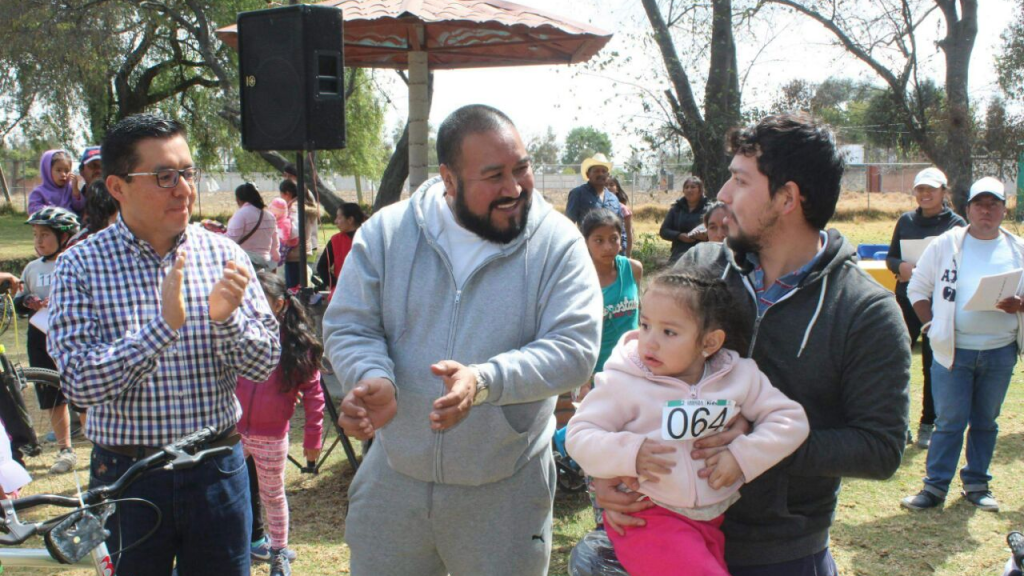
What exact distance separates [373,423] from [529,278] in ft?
2.09

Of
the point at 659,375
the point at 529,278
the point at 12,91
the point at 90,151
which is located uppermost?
the point at 12,91

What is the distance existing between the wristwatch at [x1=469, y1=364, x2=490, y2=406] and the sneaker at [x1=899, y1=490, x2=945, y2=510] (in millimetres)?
4008

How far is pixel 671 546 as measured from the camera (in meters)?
1.87

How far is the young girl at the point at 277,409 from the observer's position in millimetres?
4152

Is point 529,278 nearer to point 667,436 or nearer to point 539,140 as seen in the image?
point 667,436

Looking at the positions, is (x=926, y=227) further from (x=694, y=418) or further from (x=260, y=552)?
(x=694, y=418)

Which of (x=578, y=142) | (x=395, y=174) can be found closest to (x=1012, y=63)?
(x=395, y=174)

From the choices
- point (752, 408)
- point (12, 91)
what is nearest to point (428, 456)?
point (752, 408)

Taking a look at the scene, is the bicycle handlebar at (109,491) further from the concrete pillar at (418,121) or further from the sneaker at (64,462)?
the concrete pillar at (418,121)

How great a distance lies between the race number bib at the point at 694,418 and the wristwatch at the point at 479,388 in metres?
0.48

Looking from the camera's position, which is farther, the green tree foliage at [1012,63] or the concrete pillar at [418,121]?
the green tree foliage at [1012,63]

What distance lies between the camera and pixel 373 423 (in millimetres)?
2109

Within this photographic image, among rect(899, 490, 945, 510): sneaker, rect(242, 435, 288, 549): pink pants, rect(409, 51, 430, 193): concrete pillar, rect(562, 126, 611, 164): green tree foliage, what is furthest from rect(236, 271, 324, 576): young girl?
rect(562, 126, 611, 164): green tree foliage

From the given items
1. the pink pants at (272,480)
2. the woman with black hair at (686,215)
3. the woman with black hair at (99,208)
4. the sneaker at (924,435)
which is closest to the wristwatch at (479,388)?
the pink pants at (272,480)
